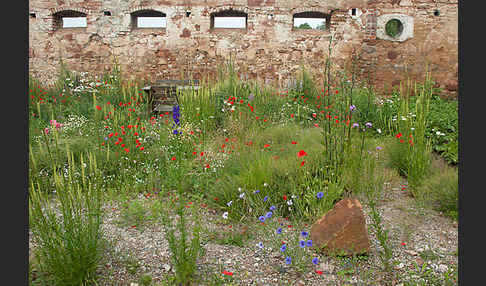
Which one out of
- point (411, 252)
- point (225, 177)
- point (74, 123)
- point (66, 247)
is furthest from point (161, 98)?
point (411, 252)

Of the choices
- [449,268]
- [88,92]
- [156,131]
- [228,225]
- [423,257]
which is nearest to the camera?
[449,268]

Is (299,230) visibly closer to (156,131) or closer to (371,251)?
(371,251)

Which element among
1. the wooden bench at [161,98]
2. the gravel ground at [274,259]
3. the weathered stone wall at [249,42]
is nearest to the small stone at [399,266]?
the gravel ground at [274,259]

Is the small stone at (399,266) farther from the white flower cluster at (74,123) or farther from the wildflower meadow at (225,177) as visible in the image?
the white flower cluster at (74,123)

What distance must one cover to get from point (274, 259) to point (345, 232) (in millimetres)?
547

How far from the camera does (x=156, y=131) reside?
463 centimetres

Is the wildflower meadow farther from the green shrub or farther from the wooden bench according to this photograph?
the wooden bench

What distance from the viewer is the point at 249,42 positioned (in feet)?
27.8

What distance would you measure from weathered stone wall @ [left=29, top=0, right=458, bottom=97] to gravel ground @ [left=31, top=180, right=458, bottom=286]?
21.0ft

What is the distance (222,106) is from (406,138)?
2.89 m

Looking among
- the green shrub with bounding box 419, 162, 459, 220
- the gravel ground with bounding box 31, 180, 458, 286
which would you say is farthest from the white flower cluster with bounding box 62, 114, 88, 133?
the green shrub with bounding box 419, 162, 459, 220

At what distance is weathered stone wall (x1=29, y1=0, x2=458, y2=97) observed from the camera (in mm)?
8117

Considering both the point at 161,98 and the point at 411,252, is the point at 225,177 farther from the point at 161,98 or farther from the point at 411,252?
the point at 161,98

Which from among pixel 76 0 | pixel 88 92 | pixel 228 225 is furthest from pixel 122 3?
pixel 228 225
